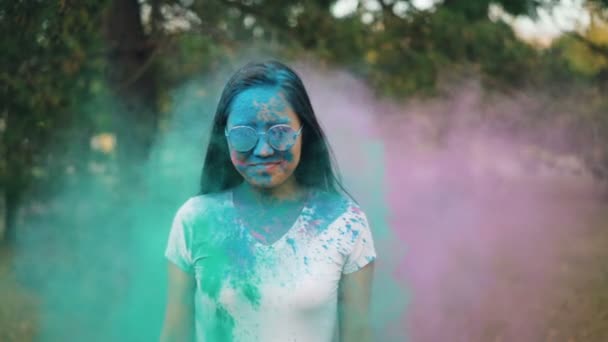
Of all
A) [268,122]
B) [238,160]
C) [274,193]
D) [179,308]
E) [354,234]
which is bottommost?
[179,308]

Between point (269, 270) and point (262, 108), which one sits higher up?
point (262, 108)

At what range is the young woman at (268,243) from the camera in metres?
2.13

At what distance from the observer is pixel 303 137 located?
2342 mm

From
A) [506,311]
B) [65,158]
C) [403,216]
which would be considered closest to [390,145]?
[403,216]

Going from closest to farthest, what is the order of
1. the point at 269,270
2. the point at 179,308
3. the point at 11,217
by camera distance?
the point at 269,270, the point at 179,308, the point at 11,217

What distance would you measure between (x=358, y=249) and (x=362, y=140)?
175 inches

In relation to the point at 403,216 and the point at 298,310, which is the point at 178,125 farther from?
the point at 298,310

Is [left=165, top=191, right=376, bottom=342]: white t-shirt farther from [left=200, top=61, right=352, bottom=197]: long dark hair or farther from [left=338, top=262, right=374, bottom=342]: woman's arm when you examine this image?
[left=200, top=61, right=352, bottom=197]: long dark hair

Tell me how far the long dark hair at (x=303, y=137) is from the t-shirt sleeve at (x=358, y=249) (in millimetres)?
197

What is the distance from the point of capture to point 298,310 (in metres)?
2.11

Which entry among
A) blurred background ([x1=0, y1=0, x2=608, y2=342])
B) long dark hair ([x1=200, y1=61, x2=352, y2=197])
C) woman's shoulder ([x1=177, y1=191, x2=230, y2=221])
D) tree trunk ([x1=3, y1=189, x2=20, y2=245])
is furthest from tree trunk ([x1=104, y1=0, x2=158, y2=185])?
woman's shoulder ([x1=177, y1=191, x2=230, y2=221])

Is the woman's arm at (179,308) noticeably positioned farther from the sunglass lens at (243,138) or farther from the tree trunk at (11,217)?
the tree trunk at (11,217)

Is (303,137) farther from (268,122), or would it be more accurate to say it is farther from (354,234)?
(354,234)

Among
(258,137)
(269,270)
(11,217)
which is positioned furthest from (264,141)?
(11,217)
